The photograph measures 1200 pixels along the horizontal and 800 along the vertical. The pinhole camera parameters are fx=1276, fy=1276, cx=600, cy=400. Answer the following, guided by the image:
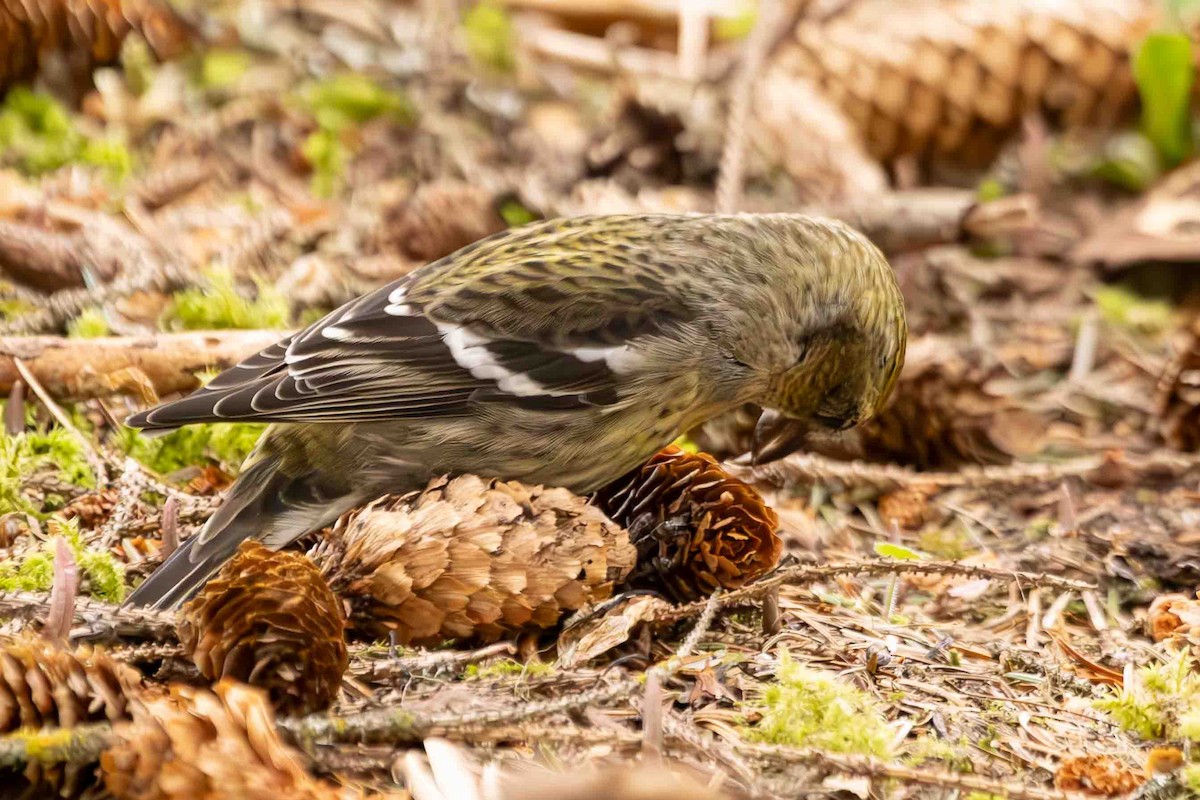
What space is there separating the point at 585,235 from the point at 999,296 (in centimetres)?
261

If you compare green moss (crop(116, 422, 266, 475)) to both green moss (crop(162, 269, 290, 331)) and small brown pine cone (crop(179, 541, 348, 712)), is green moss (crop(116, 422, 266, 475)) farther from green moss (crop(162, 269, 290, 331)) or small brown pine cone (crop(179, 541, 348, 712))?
small brown pine cone (crop(179, 541, 348, 712))

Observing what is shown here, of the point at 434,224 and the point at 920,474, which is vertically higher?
the point at 434,224

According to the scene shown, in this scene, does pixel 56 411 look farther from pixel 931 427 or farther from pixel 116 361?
pixel 931 427

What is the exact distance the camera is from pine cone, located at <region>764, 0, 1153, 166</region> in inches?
242

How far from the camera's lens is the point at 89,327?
366 centimetres

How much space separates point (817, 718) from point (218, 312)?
2.46m

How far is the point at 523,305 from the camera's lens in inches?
128

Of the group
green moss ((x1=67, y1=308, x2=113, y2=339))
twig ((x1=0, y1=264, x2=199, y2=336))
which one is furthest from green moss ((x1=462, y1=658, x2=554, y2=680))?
twig ((x1=0, y1=264, x2=199, y2=336))

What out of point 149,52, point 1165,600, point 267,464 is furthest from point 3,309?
point 1165,600

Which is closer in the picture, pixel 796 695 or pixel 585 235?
pixel 796 695

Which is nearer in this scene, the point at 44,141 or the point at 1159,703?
the point at 1159,703

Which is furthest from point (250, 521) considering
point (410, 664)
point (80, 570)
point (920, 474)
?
point (920, 474)

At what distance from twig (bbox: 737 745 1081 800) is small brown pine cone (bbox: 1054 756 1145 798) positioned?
6.4 inches

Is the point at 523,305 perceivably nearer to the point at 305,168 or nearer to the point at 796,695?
the point at 796,695
